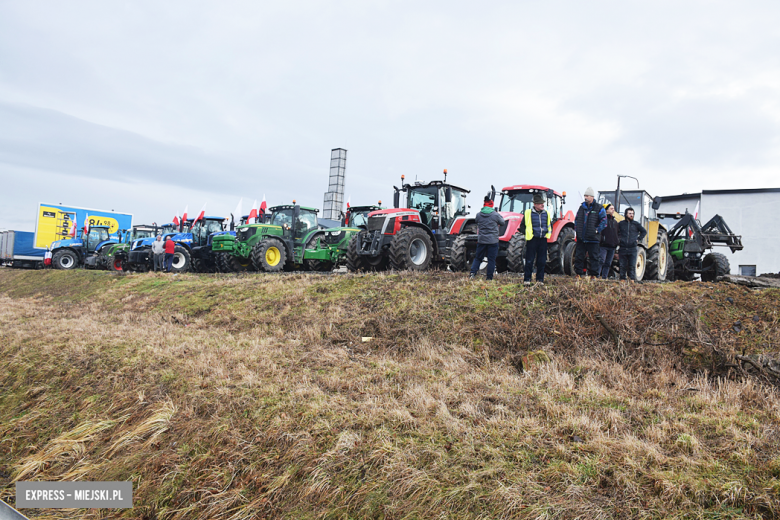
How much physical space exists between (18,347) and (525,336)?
7.20 m

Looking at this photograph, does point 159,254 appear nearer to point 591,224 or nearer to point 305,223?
point 305,223

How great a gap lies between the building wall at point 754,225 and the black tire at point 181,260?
24.4m

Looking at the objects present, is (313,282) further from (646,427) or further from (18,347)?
(646,427)

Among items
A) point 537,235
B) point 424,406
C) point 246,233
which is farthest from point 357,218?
point 424,406

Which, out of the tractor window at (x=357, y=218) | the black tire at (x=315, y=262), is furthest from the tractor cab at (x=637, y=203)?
the black tire at (x=315, y=262)

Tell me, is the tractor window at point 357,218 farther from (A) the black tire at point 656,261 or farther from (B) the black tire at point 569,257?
(A) the black tire at point 656,261

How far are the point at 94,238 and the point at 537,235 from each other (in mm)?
24190

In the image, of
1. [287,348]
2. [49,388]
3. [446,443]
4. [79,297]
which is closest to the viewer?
[446,443]

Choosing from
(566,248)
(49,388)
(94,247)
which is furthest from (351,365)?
(94,247)

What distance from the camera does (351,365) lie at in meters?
5.40

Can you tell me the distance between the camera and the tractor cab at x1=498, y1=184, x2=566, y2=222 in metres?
11.2

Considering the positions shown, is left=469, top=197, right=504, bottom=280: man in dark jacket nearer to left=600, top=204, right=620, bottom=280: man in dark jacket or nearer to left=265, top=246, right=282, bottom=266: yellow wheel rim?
left=600, top=204, right=620, bottom=280: man in dark jacket

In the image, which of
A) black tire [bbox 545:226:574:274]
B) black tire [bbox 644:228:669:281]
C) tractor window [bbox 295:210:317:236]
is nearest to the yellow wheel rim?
tractor window [bbox 295:210:317:236]

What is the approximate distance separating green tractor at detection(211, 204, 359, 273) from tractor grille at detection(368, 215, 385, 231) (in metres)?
3.15
